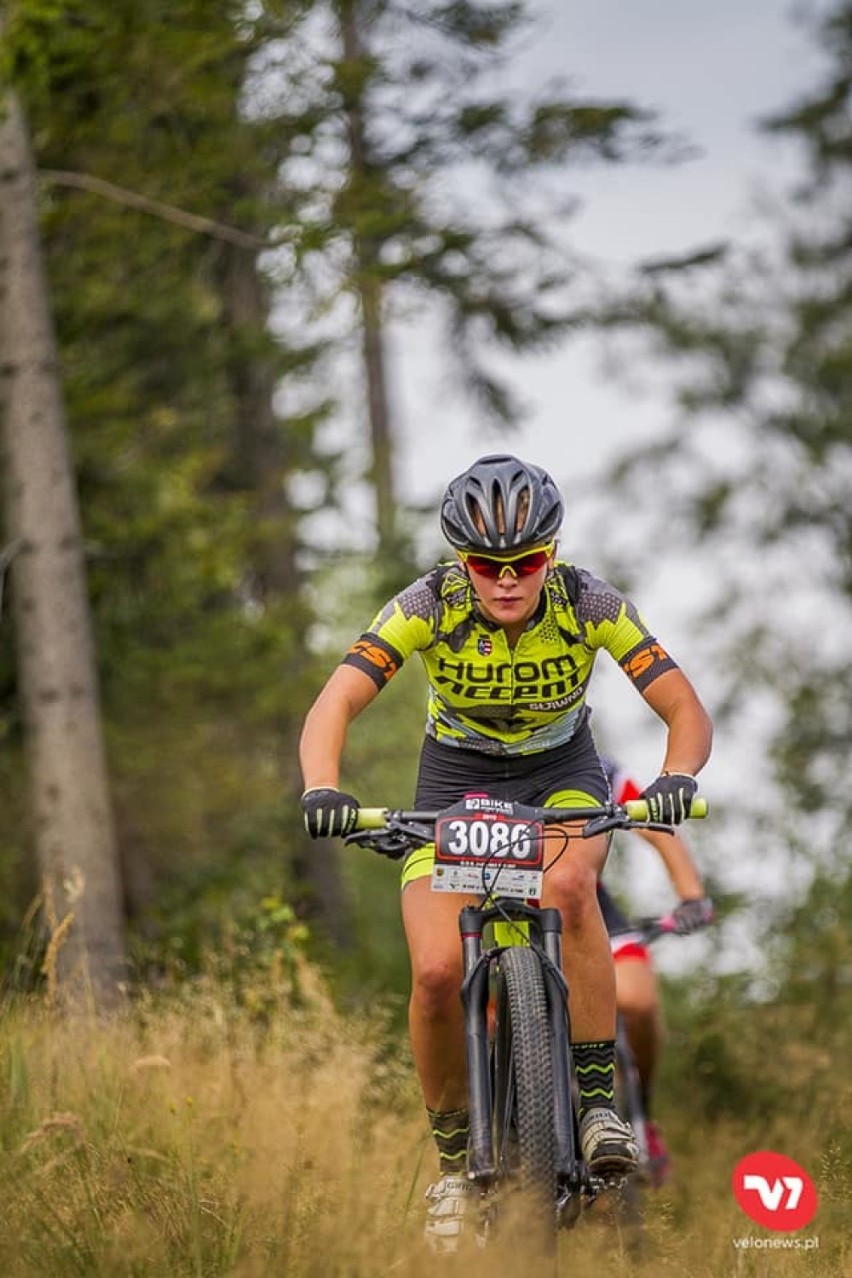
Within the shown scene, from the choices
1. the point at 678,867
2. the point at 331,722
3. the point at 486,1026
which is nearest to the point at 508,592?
the point at 331,722

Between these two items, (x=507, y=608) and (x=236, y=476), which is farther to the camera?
(x=236, y=476)

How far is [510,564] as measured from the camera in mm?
5453

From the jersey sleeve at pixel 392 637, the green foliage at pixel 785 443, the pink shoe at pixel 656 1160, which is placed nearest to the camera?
the jersey sleeve at pixel 392 637

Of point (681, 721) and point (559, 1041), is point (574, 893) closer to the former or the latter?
point (559, 1041)

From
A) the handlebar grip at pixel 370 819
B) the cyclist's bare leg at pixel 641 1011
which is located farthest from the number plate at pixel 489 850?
the cyclist's bare leg at pixel 641 1011

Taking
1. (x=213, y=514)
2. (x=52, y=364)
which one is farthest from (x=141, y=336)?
(x=52, y=364)

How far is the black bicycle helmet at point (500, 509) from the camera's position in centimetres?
539

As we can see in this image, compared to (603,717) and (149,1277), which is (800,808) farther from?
(149,1277)

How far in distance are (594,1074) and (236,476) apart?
1246 cm

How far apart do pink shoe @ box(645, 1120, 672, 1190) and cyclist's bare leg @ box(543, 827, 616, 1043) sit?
255 cm

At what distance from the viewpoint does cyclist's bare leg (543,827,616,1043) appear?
538 centimetres

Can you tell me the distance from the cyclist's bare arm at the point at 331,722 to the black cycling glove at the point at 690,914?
8.62 ft

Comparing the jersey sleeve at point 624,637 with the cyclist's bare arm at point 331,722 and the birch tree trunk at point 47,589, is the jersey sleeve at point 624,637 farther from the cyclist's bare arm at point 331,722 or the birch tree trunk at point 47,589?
the birch tree trunk at point 47,589

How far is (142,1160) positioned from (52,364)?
6070 millimetres
